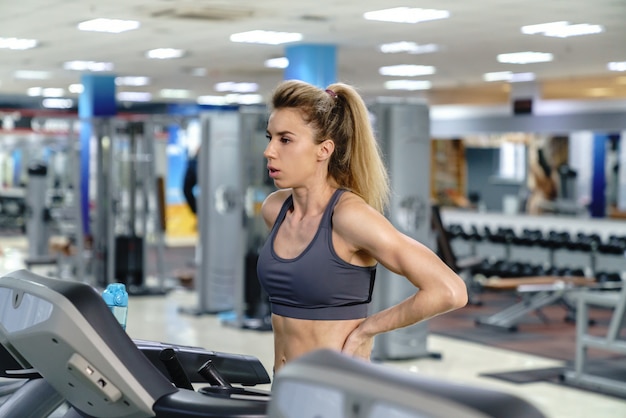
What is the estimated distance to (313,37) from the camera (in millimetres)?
9891

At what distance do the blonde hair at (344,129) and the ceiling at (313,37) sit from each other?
3419mm

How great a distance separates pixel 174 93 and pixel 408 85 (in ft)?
16.5

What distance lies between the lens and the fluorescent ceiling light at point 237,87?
661 inches

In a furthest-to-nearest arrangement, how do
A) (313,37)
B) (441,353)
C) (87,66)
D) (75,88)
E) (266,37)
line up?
(75,88)
(87,66)
(266,37)
(313,37)
(441,353)

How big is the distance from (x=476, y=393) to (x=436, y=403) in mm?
68

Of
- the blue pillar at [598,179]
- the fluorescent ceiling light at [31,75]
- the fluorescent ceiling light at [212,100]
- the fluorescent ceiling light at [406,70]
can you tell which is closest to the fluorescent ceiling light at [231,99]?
the fluorescent ceiling light at [212,100]

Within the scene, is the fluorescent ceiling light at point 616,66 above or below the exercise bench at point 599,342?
above

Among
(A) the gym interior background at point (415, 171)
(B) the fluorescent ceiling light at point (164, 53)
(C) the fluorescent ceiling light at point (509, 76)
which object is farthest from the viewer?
(C) the fluorescent ceiling light at point (509, 76)

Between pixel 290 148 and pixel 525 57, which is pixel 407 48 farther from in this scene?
pixel 290 148

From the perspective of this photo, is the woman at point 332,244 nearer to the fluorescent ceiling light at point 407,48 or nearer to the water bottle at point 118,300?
the water bottle at point 118,300

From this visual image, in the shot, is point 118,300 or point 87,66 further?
point 87,66

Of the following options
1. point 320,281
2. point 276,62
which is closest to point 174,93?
point 276,62

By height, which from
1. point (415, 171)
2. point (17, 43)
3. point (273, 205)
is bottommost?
point (415, 171)

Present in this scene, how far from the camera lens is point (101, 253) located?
11.0m
